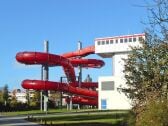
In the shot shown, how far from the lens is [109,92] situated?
109000 millimetres

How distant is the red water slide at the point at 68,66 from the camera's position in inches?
3723

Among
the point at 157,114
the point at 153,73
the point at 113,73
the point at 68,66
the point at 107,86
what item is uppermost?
the point at 68,66

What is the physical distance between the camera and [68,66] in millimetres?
102000

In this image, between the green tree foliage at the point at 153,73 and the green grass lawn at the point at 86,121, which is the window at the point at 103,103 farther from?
the green tree foliage at the point at 153,73

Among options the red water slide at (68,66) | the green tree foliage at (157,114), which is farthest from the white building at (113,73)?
the green tree foliage at (157,114)

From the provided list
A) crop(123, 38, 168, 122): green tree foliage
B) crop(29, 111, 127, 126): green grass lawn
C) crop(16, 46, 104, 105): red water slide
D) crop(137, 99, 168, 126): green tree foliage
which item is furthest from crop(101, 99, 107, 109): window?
crop(137, 99, 168, 126): green tree foliage

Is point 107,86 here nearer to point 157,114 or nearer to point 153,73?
point 153,73

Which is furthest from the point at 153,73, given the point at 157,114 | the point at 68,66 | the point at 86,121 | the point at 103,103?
the point at 103,103

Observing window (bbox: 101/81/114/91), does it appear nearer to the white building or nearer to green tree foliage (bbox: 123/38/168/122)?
the white building

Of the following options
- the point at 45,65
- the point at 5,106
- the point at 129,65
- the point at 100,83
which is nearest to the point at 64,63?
the point at 45,65

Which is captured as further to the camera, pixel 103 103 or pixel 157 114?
pixel 103 103

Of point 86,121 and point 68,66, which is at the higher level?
point 68,66

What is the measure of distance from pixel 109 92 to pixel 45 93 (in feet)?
55.9

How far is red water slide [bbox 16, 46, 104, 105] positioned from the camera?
94.6 m
